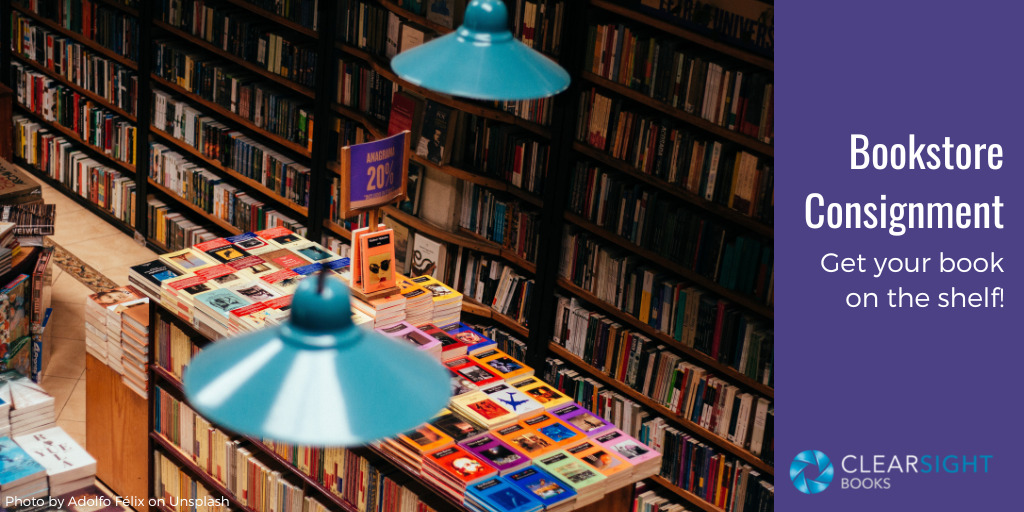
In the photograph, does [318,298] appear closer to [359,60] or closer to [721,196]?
[721,196]

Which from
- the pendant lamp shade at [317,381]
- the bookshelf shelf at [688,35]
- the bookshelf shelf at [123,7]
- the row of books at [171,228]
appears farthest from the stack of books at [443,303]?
the bookshelf shelf at [123,7]

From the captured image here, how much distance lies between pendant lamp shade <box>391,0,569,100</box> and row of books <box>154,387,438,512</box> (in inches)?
75.5

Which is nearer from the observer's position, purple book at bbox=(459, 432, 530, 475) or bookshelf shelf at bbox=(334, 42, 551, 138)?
purple book at bbox=(459, 432, 530, 475)

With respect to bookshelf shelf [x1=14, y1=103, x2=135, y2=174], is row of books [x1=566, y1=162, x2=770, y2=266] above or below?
above

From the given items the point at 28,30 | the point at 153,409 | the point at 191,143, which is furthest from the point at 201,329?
the point at 28,30

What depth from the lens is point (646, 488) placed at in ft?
19.1

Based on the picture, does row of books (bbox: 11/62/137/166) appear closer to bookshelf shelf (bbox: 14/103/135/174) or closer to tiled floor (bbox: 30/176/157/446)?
bookshelf shelf (bbox: 14/103/135/174)

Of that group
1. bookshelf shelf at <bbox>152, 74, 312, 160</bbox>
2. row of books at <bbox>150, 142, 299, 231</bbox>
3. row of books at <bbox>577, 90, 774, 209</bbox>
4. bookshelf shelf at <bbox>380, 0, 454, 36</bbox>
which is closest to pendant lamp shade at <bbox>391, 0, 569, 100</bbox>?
row of books at <bbox>577, 90, 774, 209</bbox>

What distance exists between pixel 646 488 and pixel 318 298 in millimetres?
4082

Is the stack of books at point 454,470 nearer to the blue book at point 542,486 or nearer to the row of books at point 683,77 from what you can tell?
the blue book at point 542,486

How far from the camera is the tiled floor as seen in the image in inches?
254

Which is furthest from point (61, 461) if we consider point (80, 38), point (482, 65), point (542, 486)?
point (80, 38)
